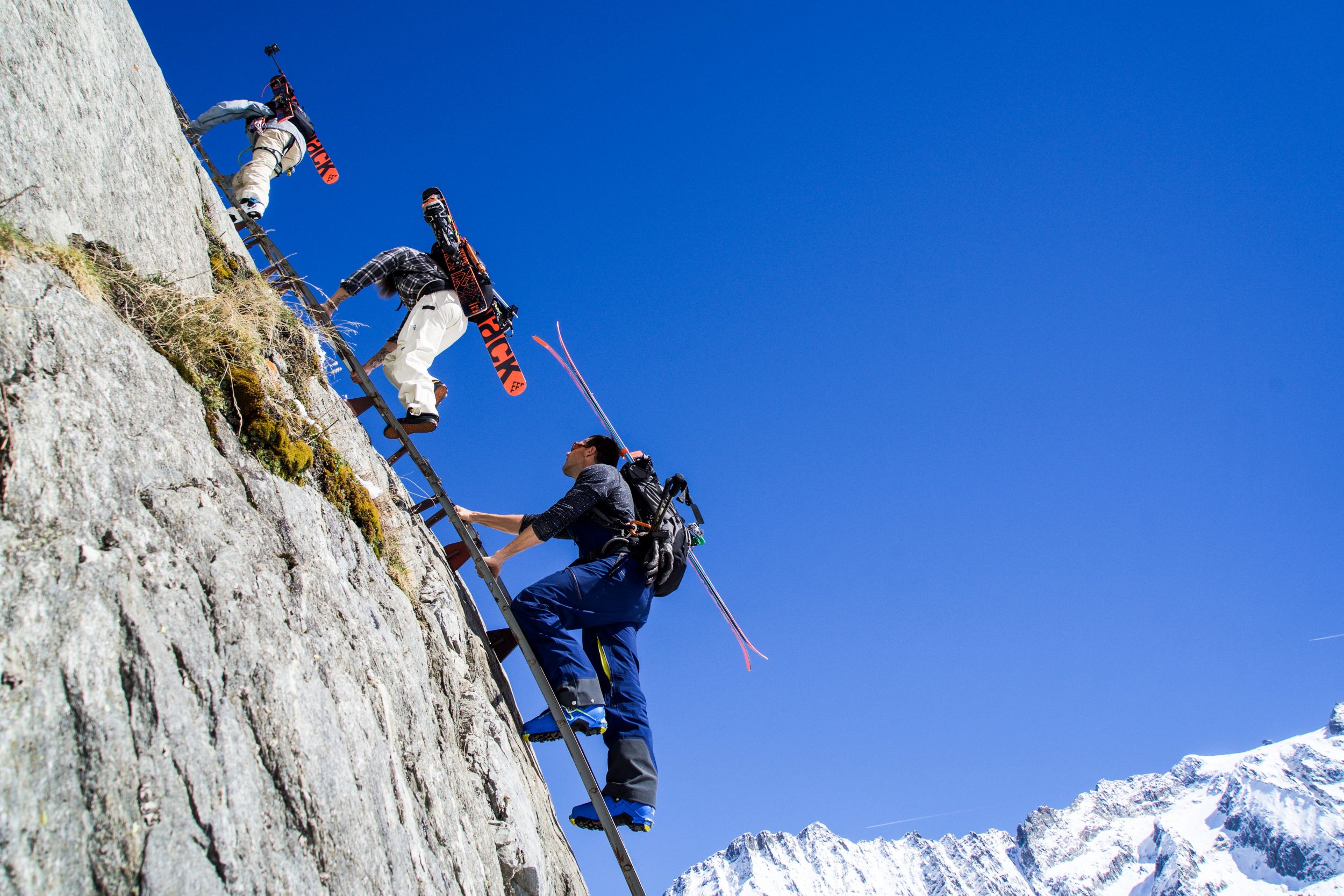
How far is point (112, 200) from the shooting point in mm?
4613

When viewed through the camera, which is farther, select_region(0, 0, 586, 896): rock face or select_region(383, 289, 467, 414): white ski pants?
select_region(383, 289, 467, 414): white ski pants

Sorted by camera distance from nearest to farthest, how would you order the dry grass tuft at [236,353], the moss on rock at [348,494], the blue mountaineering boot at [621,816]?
the dry grass tuft at [236,353] < the moss on rock at [348,494] < the blue mountaineering boot at [621,816]

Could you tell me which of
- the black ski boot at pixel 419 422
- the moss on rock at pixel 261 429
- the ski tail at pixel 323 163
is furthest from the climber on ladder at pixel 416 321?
the ski tail at pixel 323 163

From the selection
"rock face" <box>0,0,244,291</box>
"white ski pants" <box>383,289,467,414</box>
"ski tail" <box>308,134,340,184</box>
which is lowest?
"rock face" <box>0,0,244,291</box>

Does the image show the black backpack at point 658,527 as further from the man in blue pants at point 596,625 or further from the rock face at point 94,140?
the rock face at point 94,140

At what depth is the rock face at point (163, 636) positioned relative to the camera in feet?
8.47

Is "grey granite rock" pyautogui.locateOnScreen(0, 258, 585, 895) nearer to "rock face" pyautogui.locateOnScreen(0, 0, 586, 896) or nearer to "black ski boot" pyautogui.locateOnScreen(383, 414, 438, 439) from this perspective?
"rock face" pyautogui.locateOnScreen(0, 0, 586, 896)

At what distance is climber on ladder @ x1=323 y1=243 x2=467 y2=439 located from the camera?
7941 millimetres

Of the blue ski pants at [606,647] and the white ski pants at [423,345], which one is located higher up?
the white ski pants at [423,345]

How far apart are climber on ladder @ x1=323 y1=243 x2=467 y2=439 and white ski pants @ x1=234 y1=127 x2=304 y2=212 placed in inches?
98.7

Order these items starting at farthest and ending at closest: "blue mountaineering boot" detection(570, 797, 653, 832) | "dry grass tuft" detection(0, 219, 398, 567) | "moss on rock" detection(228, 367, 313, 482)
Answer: "blue mountaineering boot" detection(570, 797, 653, 832) → "moss on rock" detection(228, 367, 313, 482) → "dry grass tuft" detection(0, 219, 398, 567)

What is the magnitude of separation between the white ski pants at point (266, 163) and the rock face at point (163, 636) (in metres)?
4.53

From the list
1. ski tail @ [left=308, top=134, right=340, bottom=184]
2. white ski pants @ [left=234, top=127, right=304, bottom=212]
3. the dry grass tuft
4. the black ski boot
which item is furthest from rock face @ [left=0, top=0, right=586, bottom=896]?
ski tail @ [left=308, top=134, right=340, bottom=184]

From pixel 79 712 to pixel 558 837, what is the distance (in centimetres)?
390
